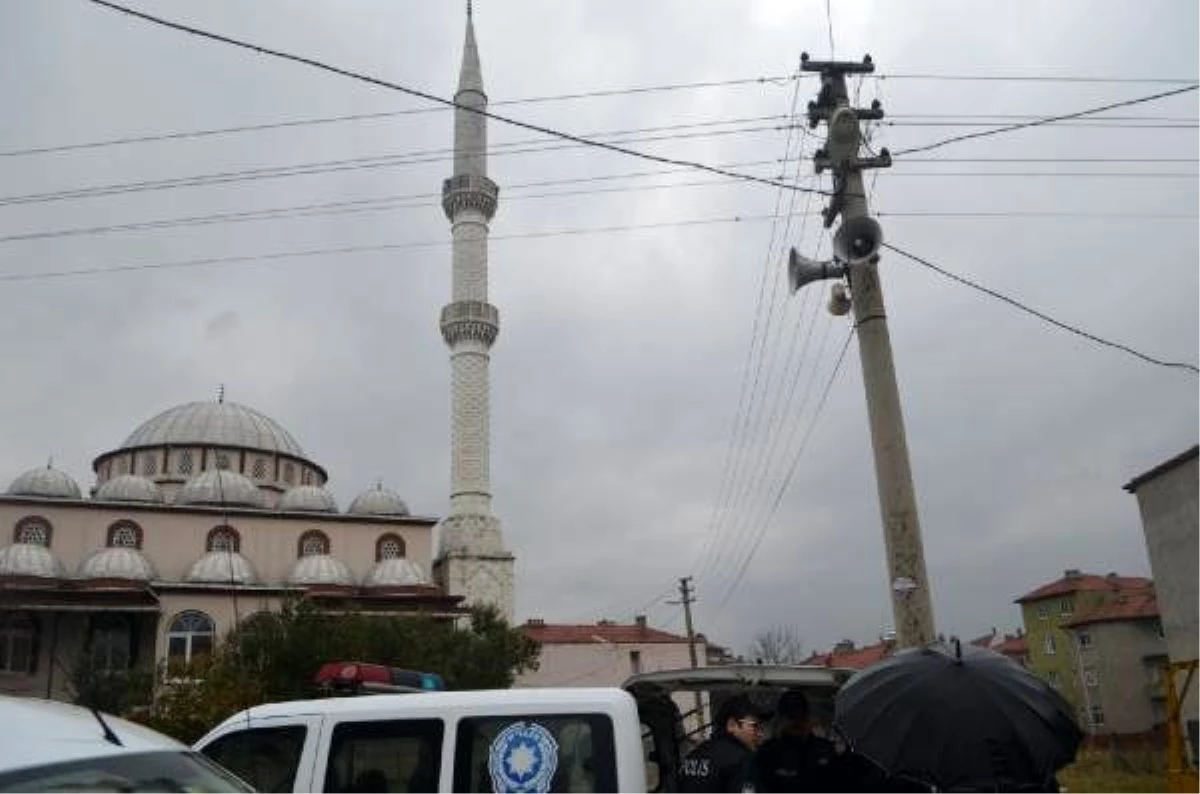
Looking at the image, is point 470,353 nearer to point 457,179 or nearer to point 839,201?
point 457,179

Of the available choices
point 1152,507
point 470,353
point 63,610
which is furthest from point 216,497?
point 1152,507

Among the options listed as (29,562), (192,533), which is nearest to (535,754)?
(29,562)

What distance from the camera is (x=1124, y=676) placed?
44.1 metres

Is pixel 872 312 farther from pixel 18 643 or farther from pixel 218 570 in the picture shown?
pixel 18 643

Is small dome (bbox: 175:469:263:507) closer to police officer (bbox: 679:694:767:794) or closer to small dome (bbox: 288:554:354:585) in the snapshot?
small dome (bbox: 288:554:354:585)

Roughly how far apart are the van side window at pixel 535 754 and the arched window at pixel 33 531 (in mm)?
39912

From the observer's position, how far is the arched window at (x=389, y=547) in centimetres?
4372

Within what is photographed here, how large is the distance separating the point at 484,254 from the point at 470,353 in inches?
166

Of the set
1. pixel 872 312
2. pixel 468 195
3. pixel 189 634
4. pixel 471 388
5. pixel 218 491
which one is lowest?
pixel 872 312

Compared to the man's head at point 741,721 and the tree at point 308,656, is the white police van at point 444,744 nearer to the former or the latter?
the man's head at point 741,721

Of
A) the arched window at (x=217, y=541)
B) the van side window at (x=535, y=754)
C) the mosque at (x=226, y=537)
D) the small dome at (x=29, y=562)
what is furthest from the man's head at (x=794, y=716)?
the arched window at (x=217, y=541)

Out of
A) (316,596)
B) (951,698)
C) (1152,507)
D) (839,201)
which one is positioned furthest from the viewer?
(316,596)

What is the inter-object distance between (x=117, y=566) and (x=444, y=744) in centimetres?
3649

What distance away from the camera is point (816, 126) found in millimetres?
10844
